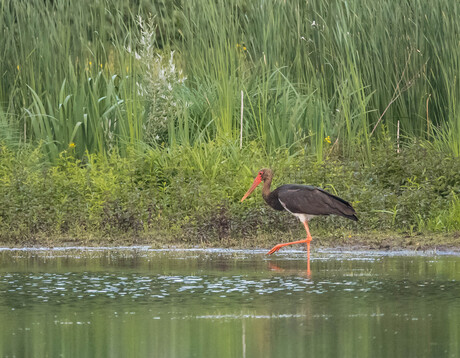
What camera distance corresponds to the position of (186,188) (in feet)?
41.1

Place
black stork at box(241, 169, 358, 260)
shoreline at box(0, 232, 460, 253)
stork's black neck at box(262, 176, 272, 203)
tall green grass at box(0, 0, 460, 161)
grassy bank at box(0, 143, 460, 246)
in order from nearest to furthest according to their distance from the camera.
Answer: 1. black stork at box(241, 169, 358, 260)
2. shoreline at box(0, 232, 460, 253)
3. stork's black neck at box(262, 176, 272, 203)
4. grassy bank at box(0, 143, 460, 246)
5. tall green grass at box(0, 0, 460, 161)

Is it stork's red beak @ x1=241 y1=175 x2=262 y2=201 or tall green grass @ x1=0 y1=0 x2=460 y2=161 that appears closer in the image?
stork's red beak @ x1=241 y1=175 x2=262 y2=201

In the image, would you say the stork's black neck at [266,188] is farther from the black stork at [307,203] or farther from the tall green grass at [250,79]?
the tall green grass at [250,79]

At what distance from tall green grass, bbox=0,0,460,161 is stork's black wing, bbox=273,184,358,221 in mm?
2353

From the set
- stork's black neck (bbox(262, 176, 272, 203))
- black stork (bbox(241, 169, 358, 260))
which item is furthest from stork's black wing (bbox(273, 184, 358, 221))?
stork's black neck (bbox(262, 176, 272, 203))

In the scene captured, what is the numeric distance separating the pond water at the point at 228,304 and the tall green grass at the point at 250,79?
3529 mm

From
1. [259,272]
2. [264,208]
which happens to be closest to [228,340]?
[259,272]

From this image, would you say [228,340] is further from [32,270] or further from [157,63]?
[157,63]

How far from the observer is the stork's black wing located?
427 inches

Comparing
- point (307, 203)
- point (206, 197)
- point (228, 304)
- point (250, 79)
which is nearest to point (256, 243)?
point (307, 203)

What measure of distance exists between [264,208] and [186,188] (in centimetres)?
102

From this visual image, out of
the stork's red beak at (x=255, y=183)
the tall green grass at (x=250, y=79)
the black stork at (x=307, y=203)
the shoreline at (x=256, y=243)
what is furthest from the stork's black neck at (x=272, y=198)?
the tall green grass at (x=250, y=79)

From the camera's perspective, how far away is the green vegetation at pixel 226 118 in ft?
40.0

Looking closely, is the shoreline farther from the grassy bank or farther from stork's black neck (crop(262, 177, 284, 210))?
stork's black neck (crop(262, 177, 284, 210))
